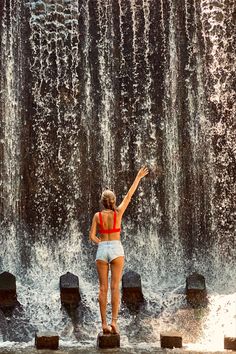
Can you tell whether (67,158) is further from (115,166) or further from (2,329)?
(2,329)

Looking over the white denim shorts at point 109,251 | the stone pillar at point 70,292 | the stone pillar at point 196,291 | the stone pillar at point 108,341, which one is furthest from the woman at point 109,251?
the stone pillar at point 196,291

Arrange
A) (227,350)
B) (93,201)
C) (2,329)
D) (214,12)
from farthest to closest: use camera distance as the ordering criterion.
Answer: (214,12) < (93,201) < (2,329) < (227,350)

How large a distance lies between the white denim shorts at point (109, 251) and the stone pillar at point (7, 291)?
2.39 meters

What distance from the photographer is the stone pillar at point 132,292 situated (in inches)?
414

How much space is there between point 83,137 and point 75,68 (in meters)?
1.31

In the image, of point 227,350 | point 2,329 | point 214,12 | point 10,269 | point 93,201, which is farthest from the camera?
point 214,12

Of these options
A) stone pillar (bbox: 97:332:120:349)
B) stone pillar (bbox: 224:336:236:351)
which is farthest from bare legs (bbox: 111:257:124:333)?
stone pillar (bbox: 224:336:236:351)

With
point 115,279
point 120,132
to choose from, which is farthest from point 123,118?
point 115,279

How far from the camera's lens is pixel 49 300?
10.6 m

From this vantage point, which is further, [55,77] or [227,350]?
[55,77]

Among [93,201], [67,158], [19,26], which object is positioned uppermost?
[19,26]

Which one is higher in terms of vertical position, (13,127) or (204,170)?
(13,127)

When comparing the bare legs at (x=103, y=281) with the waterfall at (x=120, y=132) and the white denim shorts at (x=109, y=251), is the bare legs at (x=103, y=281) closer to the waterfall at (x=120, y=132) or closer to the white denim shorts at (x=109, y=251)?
the white denim shorts at (x=109, y=251)

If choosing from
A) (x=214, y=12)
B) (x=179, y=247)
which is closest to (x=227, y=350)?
(x=179, y=247)
